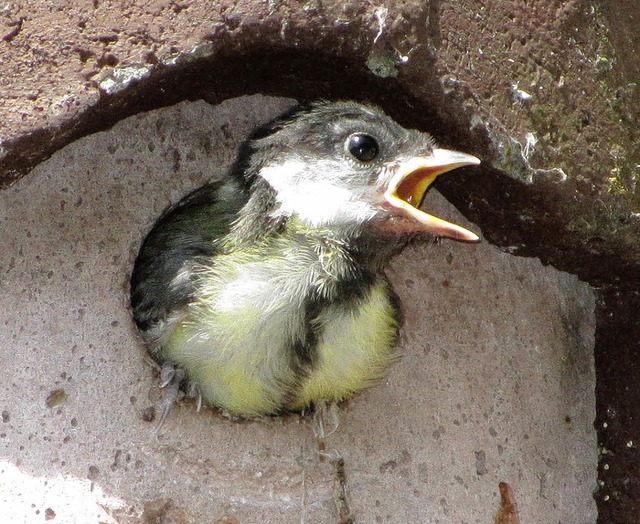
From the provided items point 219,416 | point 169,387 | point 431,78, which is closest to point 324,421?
point 219,416

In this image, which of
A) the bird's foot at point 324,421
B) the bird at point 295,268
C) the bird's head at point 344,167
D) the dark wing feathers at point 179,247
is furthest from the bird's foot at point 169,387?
the bird's head at point 344,167

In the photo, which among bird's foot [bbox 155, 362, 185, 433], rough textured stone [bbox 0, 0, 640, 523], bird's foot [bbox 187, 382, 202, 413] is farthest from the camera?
bird's foot [bbox 187, 382, 202, 413]

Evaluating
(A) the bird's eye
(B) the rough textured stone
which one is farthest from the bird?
(B) the rough textured stone

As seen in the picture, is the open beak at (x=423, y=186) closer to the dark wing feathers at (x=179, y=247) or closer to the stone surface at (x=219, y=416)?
the stone surface at (x=219, y=416)

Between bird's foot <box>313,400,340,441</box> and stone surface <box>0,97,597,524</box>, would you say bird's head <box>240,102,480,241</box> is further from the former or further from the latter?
bird's foot <box>313,400,340,441</box>

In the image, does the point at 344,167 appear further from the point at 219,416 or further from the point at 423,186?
the point at 219,416

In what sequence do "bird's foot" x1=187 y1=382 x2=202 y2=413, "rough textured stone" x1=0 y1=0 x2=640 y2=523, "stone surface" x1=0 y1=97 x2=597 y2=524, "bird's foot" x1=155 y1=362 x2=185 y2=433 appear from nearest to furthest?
1. "rough textured stone" x1=0 y1=0 x2=640 y2=523
2. "stone surface" x1=0 y1=97 x2=597 y2=524
3. "bird's foot" x1=155 y1=362 x2=185 y2=433
4. "bird's foot" x1=187 y1=382 x2=202 y2=413

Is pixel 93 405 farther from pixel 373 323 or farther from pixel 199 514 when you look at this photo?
pixel 373 323
